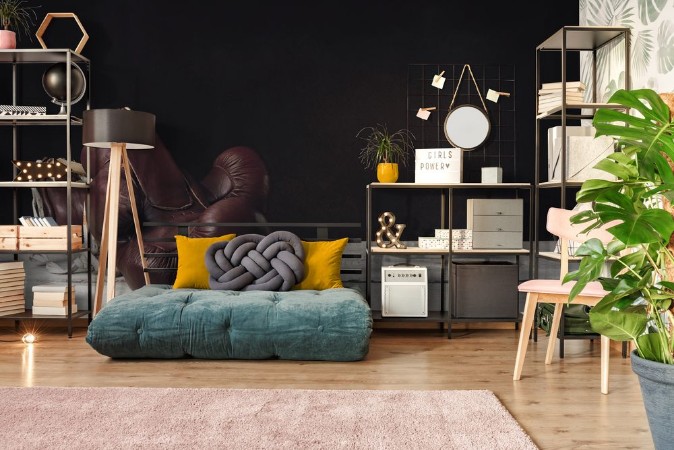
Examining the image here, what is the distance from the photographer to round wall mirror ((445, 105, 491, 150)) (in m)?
5.11

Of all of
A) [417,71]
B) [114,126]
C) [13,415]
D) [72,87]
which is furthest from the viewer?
[417,71]

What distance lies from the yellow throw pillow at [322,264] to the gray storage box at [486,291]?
0.83 m

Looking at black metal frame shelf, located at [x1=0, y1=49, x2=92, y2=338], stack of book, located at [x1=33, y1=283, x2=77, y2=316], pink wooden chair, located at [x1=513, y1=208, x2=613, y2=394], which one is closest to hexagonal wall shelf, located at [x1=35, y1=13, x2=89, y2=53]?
black metal frame shelf, located at [x1=0, y1=49, x2=92, y2=338]

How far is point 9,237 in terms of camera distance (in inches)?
184

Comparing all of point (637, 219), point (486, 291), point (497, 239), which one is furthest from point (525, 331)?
point (637, 219)

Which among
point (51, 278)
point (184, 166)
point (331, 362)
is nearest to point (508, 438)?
point (331, 362)

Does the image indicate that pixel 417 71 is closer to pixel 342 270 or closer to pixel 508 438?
pixel 342 270

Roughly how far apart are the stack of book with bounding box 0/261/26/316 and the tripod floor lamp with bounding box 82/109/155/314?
634 mm

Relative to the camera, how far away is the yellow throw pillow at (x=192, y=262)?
15.0 ft

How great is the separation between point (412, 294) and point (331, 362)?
1.02 m

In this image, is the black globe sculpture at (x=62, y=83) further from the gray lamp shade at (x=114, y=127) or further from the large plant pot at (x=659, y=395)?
the large plant pot at (x=659, y=395)

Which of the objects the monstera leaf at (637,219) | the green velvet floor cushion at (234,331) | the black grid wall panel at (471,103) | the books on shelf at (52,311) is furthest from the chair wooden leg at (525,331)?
the books on shelf at (52,311)

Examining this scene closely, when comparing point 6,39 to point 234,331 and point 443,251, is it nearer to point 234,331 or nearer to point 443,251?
point 234,331

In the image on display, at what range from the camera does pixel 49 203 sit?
16.8ft
